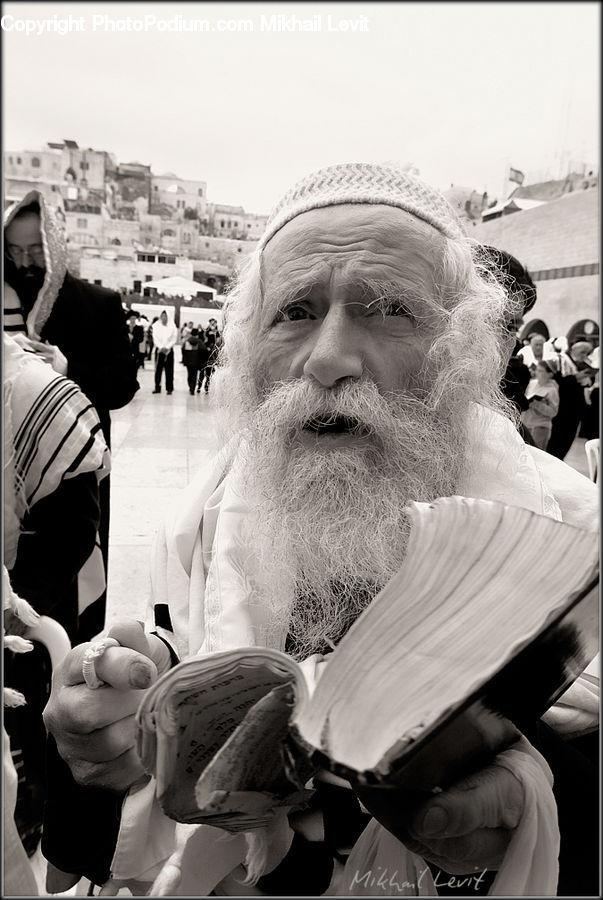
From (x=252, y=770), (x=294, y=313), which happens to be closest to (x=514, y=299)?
(x=294, y=313)

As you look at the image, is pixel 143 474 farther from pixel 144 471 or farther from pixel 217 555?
pixel 217 555

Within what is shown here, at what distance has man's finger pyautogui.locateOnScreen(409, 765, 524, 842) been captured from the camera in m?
0.45

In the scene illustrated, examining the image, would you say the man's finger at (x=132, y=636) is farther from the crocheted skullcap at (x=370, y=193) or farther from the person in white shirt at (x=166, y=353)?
the person in white shirt at (x=166, y=353)

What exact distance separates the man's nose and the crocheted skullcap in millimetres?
227

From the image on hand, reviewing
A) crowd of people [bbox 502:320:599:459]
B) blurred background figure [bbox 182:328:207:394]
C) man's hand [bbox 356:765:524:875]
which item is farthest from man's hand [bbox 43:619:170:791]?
blurred background figure [bbox 182:328:207:394]

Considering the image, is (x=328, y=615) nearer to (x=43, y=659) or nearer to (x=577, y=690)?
(x=577, y=690)

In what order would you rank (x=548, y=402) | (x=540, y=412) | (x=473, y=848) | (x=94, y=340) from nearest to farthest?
(x=473, y=848) < (x=94, y=340) < (x=540, y=412) < (x=548, y=402)

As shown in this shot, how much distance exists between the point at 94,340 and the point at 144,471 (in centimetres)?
380

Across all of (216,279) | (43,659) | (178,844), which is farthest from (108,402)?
(216,279)

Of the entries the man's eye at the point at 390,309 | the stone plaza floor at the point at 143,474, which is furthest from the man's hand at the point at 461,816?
the stone plaza floor at the point at 143,474

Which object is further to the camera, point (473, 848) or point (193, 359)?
point (193, 359)

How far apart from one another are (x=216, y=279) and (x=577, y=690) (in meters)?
34.2
